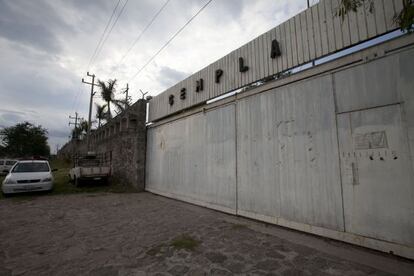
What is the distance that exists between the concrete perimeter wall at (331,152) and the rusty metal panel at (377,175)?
0.01 m

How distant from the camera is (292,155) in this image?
4852 mm

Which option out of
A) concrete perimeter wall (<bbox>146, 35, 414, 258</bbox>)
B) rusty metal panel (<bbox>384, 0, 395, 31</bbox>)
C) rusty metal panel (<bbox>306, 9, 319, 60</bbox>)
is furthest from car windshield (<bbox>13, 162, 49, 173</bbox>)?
rusty metal panel (<bbox>384, 0, 395, 31</bbox>)

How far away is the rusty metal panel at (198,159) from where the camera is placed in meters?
6.54

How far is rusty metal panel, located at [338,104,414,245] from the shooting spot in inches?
133

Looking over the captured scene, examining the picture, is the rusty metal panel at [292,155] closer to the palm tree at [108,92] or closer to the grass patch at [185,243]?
the grass patch at [185,243]

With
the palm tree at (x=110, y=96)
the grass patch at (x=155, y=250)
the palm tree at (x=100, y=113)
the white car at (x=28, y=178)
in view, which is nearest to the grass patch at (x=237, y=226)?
the grass patch at (x=155, y=250)

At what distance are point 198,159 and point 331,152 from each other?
14.7 feet

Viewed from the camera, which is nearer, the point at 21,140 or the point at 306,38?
the point at 306,38

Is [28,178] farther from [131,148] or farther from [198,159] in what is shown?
[198,159]

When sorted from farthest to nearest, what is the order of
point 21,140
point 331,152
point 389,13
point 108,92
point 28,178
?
point 21,140 → point 108,92 → point 28,178 → point 331,152 → point 389,13

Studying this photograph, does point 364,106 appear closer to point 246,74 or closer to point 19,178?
point 246,74

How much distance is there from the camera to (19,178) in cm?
912

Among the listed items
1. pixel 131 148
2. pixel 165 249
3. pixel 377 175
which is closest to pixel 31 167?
pixel 131 148

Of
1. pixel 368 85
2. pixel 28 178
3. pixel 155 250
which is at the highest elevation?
pixel 368 85
